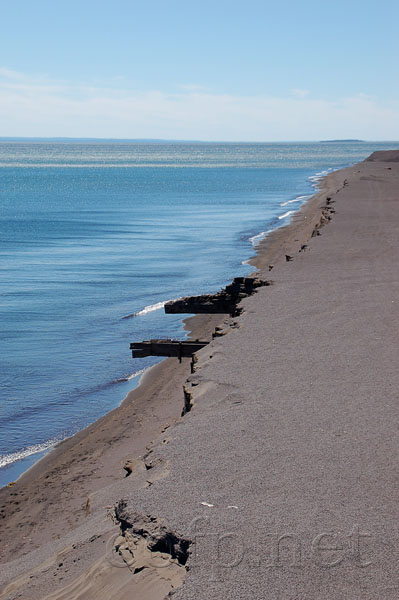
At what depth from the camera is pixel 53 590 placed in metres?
5.79

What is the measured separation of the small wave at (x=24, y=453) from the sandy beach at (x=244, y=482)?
310mm

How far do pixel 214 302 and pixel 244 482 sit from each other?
909 cm

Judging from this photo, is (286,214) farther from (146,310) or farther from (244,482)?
(244,482)

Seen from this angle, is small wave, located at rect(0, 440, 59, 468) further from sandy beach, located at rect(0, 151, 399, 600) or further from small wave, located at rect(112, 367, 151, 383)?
small wave, located at rect(112, 367, 151, 383)

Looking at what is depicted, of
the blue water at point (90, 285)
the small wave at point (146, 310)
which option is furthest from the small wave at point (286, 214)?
the small wave at point (146, 310)

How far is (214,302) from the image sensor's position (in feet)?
51.2

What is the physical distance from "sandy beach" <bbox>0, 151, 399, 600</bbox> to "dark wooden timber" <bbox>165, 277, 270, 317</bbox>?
3.87 feet

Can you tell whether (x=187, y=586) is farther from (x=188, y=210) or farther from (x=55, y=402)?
(x=188, y=210)

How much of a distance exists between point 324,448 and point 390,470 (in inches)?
30.8

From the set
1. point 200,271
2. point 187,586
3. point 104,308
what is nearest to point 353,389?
point 187,586

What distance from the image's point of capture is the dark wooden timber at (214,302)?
1534cm

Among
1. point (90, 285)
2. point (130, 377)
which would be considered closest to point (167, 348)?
point (130, 377)

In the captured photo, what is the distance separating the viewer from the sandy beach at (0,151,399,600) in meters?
5.32

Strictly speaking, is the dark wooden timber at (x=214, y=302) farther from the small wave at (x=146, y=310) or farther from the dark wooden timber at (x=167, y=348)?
the small wave at (x=146, y=310)
